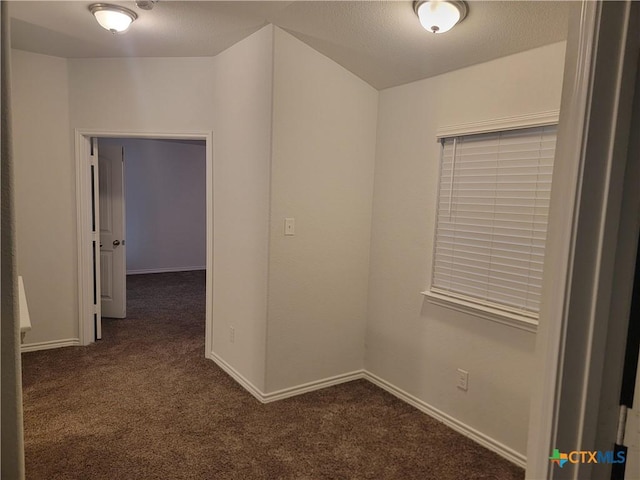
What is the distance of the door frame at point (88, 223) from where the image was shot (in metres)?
3.62

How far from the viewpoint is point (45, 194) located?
372cm

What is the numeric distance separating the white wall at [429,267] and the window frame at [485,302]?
38mm

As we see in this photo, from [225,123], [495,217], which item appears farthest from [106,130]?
[495,217]

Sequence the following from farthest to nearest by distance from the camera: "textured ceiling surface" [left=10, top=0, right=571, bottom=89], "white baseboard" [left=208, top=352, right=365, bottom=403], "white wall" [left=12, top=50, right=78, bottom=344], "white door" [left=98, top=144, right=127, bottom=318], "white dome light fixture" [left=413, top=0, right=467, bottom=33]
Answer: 1. "white door" [left=98, top=144, right=127, bottom=318]
2. "white wall" [left=12, top=50, right=78, bottom=344]
3. "white baseboard" [left=208, top=352, right=365, bottom=403]
4. "textured ceiling surface" [left=10, top=0, right=571, bottom=89]
5. "white dome light fixture" [left=413, top=0, right=467, bottom=33]

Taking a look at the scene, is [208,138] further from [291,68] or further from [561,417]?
[561,417]

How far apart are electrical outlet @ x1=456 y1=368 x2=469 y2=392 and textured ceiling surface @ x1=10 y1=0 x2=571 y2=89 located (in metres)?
1.88

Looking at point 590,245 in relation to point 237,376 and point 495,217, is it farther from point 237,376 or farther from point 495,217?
point 237,376

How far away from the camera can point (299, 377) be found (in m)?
3.13

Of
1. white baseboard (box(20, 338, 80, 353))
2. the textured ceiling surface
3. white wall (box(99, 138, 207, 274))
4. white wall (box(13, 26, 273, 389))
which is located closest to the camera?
the textured ceiling surface

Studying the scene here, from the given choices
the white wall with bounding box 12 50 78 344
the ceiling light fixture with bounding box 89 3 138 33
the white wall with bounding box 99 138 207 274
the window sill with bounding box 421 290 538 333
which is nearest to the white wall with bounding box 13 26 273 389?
the white wall with bounding box 12 50 78 344

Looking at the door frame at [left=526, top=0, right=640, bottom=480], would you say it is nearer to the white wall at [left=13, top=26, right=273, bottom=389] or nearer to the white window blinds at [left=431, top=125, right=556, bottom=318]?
the white window blinds at [left=431, top=125, right=556, bottom=318]

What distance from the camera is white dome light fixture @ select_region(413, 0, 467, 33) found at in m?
2.06

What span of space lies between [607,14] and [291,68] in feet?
7.36

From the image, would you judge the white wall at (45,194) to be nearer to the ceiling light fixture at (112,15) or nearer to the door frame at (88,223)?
the door frame at (88,223)
